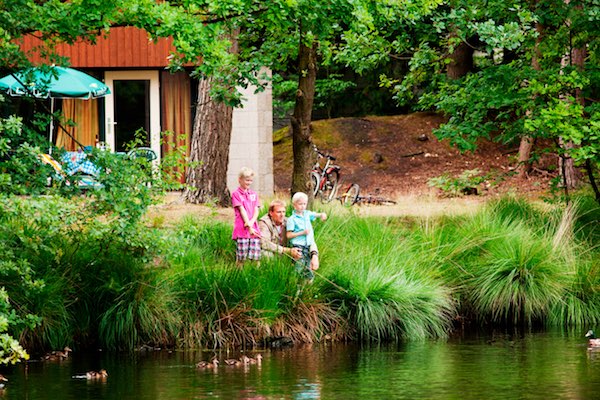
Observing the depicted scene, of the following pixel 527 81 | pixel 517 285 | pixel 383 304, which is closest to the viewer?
pixel 383 304

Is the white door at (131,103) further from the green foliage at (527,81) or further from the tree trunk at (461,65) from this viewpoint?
the green foliage at (527,81)

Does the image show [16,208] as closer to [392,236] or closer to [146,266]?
[146,266]

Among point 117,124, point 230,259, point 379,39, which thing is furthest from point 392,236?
point 117,124

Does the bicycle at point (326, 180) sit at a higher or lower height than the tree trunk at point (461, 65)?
lower

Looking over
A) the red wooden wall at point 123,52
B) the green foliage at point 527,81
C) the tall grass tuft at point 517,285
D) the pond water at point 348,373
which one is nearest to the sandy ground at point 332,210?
the green foliage at point 527,81

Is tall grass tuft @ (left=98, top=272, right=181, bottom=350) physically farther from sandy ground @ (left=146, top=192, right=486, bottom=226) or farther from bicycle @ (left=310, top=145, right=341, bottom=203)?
bicycle @ (left=310, top=145, right=341, bottom=203)

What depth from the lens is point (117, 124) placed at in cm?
2831

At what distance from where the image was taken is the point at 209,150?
72.1ft

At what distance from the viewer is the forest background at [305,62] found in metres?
12.8

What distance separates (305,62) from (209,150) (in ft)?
16.4

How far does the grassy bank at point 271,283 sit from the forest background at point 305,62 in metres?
0.39

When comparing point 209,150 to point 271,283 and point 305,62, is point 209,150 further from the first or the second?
point 271,283

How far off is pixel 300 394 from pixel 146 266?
166 inches

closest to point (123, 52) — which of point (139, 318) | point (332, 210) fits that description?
point (332, 210)
